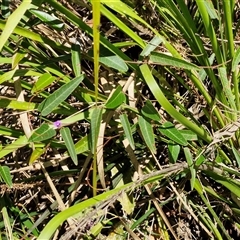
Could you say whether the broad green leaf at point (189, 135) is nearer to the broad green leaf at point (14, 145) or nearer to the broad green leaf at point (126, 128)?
the broad green leaf at point (126, 128)

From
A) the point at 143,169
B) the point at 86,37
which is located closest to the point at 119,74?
the point at 86,37

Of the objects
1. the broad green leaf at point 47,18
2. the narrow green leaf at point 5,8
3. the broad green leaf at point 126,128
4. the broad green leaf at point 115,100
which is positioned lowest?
the broad green leaf at point 126,128

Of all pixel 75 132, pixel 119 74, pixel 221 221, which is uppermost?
pixel 119 74

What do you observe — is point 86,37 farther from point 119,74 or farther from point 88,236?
point 88,236

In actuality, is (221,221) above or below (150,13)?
below

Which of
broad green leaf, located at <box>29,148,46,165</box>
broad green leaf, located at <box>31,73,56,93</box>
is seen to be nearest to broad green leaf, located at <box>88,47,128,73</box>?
broad green leaf, located at <box>31,73,56,93</box>

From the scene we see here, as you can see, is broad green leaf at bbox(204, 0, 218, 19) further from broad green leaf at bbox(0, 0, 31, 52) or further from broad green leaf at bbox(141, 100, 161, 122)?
broad green leaf at bbox(0, 0, 31, 52)

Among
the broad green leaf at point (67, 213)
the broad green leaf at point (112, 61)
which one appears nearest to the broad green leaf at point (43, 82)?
the broad green leaf at point (112, 61)

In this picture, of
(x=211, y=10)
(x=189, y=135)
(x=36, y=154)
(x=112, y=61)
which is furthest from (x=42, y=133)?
(x=211, y=10)
